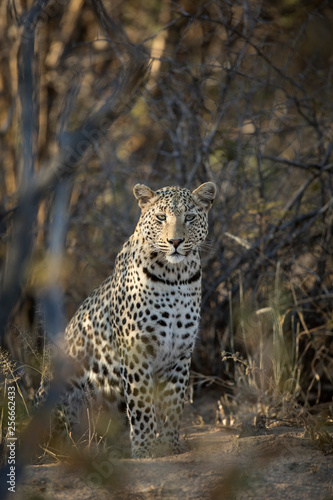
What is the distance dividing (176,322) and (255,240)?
300cm

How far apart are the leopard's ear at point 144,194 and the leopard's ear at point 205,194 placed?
34 centimetres

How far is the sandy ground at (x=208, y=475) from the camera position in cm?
385

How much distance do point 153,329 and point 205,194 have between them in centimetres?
118

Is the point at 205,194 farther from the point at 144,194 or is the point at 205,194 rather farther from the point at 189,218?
the point at 144,194

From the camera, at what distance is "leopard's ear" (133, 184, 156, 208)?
5.32m

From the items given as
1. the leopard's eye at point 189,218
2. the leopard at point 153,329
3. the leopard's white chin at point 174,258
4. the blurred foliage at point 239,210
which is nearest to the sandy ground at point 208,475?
the leopard at point 153,329

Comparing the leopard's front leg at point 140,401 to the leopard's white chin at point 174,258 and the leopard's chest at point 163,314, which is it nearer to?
the leopard's chest at point 163,314

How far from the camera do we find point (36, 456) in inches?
183

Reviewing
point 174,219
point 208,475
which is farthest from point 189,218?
point 208,475

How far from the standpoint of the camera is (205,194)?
17.6 ft

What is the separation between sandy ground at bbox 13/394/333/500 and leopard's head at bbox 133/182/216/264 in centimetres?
143

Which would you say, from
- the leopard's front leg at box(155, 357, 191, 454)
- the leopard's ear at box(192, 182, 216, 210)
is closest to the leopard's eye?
the leopard's ear at box(192, 182, 216, 210)

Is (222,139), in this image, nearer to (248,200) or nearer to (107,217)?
(248,200)

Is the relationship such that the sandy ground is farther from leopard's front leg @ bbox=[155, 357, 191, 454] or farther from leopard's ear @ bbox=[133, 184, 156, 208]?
leopard's ear @ bbox=[133, 184, 156, 208]
